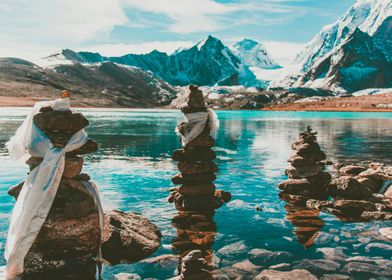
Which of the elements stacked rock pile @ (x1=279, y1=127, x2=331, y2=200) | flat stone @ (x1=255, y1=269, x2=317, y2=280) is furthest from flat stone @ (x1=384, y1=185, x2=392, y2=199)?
flat stone @ (x1=255, y1=269, x2=317, y2=280)

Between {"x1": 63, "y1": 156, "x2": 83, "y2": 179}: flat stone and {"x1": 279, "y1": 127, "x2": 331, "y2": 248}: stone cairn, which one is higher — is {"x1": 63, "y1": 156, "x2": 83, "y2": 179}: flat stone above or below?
above

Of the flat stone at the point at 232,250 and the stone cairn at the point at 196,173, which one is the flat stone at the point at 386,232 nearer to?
the flat stone at the point at 232,250

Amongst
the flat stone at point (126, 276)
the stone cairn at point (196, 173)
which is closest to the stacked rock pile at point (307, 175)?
the stone cairn at point (196, 173)

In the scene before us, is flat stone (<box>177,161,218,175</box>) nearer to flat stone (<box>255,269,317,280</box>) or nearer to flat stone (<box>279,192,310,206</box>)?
flat stone (<box>279,192,310,206</box>)

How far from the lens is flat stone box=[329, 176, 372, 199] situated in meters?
25.0

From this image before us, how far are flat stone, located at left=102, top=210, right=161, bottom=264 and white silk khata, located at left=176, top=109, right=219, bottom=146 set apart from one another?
597 centimetres

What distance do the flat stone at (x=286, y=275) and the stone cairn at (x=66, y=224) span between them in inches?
227

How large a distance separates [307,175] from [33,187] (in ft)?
62.8

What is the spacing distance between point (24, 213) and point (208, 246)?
7.81 meters

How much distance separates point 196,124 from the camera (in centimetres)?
2284

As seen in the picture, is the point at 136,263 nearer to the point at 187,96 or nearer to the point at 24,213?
the point at 24,213

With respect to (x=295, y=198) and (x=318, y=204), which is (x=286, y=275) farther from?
(x=295, y=198)

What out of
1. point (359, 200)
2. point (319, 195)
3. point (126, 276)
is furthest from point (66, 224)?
point (319, 195)

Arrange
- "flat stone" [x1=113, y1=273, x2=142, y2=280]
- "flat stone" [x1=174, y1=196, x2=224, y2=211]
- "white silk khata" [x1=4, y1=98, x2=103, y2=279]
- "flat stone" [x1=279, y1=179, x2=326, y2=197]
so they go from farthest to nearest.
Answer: "flat stone" [x1=279, y1=179, x2=326, y2=197] < "flat stone" [x1=174, y1=196, x2=224, y2=211] < "flat stone" [x1=113, y1=273, x2=142, y2=280] < "white silk khata" [x1=4, y1=98, x2=103, y2=279]
